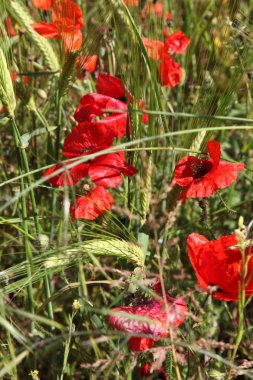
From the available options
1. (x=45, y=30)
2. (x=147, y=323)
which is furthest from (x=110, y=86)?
(x=147, y=323)

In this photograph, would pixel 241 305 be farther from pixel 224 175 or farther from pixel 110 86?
pixel 110 86

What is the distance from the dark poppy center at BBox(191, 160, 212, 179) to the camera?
98 centimetres

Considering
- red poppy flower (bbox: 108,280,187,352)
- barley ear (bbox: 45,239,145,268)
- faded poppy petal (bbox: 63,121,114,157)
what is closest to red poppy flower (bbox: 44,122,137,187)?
faded poppy petal (bbox: 63,121,114,157)

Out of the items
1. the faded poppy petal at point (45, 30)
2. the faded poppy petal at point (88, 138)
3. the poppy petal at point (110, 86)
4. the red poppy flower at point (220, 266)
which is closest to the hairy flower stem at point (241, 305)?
the red poppy flower at point (220, 266)

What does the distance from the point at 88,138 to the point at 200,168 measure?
203 mm

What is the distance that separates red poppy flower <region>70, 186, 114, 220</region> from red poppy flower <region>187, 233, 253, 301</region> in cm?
15

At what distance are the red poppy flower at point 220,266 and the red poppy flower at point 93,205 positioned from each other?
0.49 ft

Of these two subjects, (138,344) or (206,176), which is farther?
(206,176)

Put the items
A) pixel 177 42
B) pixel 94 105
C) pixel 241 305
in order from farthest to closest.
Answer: pixel 177 42, pixel 94 105, pixel 241 305

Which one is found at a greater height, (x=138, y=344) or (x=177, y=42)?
(x=177, y=42)

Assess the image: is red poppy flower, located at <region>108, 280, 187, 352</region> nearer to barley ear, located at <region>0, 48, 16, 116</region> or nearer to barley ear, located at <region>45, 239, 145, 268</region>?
barley ear, located at <region>45, 239, 145, 268</region>

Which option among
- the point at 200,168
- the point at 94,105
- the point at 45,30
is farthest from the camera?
the point at 45,30

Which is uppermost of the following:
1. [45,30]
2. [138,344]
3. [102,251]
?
[45,30]

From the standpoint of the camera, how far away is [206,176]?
3.14ft
